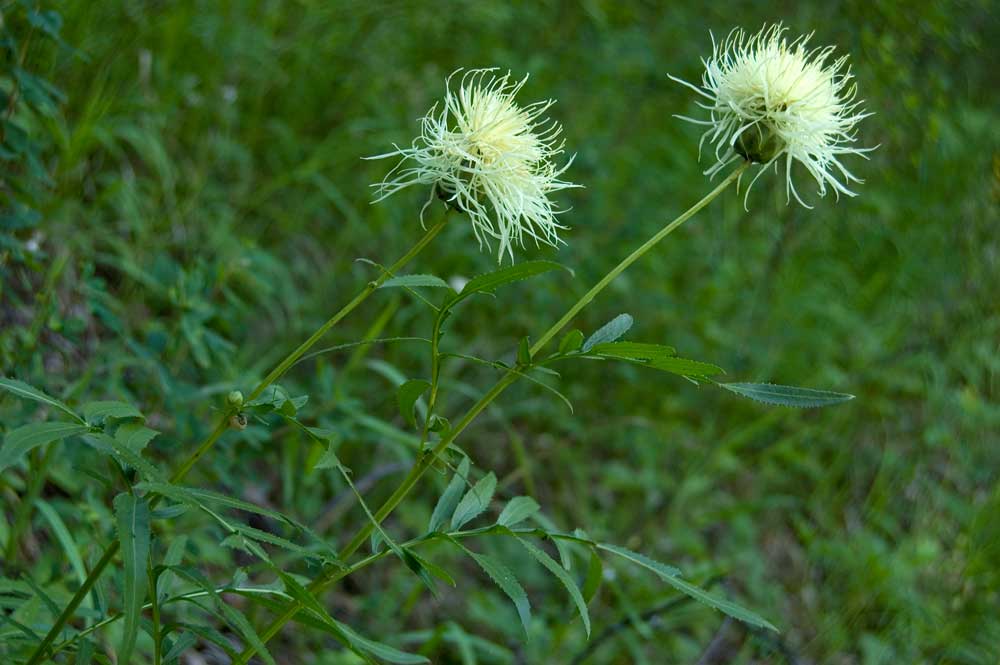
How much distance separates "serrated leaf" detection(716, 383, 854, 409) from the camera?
87 cm

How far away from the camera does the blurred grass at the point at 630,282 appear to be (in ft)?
6.84

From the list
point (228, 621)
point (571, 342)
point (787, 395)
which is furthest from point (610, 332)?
point (228, 621)

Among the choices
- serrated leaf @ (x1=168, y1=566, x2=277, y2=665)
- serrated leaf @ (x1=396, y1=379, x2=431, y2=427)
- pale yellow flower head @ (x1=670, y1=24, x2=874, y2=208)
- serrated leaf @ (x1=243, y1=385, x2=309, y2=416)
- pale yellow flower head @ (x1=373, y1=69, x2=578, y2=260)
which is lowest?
serrated leaf @ (x1=168, y1=566, x2=277, y2=665)

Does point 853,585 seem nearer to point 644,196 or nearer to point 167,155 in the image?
point 644,196

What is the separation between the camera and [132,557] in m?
0.72

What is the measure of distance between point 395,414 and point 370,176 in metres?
0.65

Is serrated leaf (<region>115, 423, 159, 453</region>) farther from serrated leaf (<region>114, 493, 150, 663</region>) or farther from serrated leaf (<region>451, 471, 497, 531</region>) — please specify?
serrated leaf (<region>451, 471, 497, 531</region>)

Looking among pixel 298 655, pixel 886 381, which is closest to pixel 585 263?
pixel 886 381

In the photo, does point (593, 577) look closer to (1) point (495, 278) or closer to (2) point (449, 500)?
(2) point (449, 500)

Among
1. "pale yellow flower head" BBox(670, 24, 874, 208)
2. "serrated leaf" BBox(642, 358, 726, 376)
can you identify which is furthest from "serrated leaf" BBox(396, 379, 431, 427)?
"pale yellow flower head" BBox(670, 24, 874, 208)

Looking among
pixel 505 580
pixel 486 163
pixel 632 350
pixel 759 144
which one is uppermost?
pixel 759 144

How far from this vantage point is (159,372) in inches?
60.1

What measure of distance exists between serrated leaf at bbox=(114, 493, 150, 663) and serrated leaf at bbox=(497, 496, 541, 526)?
0.32m

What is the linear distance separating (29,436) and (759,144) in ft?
2.24
